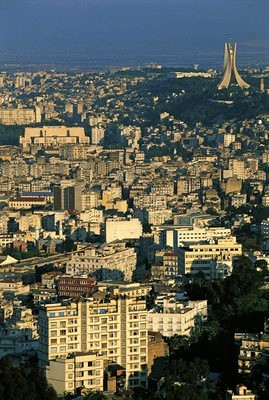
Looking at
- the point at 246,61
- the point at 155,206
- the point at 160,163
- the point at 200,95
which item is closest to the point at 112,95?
the point at 200,95

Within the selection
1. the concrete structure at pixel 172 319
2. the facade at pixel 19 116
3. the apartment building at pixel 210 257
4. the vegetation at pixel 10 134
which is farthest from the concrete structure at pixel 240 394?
the facade at pixel 19 116

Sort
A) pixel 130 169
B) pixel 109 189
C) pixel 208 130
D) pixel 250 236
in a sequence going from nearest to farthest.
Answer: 1. pixel 250 236
2. pixel 109 189
3. pixel 130 169
4. pixel 208 130

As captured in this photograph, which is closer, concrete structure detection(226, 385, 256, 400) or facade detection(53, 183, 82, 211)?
concrete structure detection(226, 385, 256, 400)

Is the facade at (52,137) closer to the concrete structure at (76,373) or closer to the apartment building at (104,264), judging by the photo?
the apartment building at (104,264)

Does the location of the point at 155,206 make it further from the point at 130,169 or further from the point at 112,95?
the point at 112,95

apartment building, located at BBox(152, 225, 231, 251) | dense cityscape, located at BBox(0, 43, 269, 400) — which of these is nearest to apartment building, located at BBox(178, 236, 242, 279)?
dense cityscape, located at BBox(0, 43, 269, 400)

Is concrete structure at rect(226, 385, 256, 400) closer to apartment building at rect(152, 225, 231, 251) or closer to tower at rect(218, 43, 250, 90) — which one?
apartment building at rect(152, 225, 231, 251)

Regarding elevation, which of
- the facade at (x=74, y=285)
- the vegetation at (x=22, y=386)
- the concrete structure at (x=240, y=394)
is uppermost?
the vegetation at (x=22, y=386)
